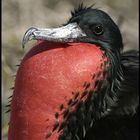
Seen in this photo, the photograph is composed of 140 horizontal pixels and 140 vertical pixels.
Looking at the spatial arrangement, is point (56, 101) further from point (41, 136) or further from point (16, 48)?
point (16, 48)

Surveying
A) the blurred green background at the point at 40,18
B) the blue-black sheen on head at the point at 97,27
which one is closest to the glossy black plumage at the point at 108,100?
the blue-black sheen on head at the point at 97,27

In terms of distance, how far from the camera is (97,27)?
345 cm

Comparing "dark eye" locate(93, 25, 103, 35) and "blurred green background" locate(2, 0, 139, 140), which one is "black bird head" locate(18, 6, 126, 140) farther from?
"blurred green background" locate(2, 0, 139, 140)

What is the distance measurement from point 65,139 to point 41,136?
4.7 inches

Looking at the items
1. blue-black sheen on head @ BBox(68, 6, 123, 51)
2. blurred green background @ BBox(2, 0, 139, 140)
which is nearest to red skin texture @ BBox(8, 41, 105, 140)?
blue-black sheen on head @ BBox(68, 6, 123, 51)

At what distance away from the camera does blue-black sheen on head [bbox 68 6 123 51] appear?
3.45 m

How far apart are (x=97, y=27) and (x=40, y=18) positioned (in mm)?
2619

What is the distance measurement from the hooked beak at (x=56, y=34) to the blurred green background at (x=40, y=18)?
205cm

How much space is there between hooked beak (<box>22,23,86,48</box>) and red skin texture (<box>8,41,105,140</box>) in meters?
0.04

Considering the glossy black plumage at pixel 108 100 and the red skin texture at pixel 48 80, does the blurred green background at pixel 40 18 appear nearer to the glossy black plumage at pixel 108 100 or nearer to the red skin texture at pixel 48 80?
the glossy black plumage at pixel 108 100

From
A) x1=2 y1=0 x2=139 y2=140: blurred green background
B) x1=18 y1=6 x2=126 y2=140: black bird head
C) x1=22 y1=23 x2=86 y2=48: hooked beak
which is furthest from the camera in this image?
x1=2 y1=0 x2=139 y2=140: blurred green background

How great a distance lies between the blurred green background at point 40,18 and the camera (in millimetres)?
5723

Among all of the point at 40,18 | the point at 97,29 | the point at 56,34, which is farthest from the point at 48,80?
the point at 40,18

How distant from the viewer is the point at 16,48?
5723mm
